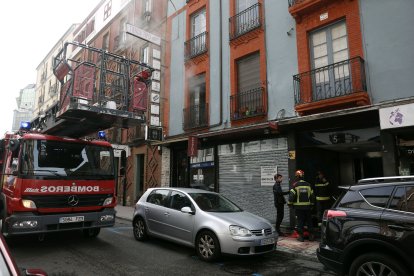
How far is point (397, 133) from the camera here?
8469 millimetres

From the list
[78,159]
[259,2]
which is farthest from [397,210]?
[259,2]

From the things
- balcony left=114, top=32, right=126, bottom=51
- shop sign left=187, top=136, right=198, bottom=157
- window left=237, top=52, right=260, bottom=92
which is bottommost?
shop sign left=187, top=136, right=198, bottom=157

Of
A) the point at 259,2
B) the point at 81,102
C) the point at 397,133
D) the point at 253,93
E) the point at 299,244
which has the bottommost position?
the point at 299,244

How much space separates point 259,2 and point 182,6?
536cm

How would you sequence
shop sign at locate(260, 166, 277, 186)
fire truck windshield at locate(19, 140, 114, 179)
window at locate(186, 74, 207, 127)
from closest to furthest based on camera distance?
fire truck windshield at locate(19, 140, 114, 179) → shop sign at locate(260, 166, 277, 186) → window at locate(186, 74, 207, 127)

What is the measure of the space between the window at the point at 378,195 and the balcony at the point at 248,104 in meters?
6.85

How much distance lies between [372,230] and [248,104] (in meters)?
8.27

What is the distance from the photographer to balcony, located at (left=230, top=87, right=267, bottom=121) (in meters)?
11.6

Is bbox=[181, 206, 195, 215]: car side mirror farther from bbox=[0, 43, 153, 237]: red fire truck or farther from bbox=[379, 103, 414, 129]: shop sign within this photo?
bbox=[379, 103, 414, 129]: shop sign

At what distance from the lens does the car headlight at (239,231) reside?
6430 mm

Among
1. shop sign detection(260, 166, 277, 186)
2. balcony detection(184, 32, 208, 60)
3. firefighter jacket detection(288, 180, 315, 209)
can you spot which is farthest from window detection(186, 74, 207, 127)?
firefighter jacket detection(288, 180, 315, 209)

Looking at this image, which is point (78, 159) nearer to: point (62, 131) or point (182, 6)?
point (62, 131)

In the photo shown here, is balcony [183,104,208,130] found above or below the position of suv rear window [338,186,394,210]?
above

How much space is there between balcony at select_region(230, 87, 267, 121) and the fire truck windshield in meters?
5.33
